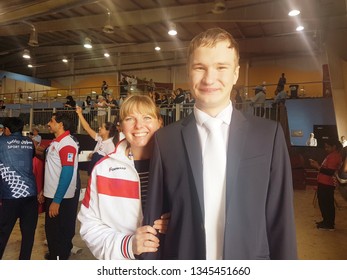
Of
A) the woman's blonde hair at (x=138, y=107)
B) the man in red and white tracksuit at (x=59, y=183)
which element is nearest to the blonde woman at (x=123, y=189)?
the woman's blonde hair at (x=138, y=107)

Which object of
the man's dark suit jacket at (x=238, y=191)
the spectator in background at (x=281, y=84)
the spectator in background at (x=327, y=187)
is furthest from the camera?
the spectator in background at (x=281, y=84)

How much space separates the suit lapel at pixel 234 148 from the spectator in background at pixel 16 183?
1.10 metres

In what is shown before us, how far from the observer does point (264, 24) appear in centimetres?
311

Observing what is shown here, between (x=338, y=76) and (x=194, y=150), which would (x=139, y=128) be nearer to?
(x=194, y=150)

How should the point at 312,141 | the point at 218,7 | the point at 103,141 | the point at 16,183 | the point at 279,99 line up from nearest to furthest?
the point at 16,183 → the point at 103,141 → the point at 218,7 → the point at 312,141 → the point at 279,99

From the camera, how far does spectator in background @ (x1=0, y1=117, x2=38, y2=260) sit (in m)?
1.28

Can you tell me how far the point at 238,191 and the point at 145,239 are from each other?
0.70ft

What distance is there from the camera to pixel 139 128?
60 centimetres

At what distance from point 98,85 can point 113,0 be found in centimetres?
473

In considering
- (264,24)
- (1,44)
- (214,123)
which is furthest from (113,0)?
(1,44)

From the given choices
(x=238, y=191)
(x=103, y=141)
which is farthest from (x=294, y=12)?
(x=238, y=191)

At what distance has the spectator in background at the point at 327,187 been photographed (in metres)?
1.97

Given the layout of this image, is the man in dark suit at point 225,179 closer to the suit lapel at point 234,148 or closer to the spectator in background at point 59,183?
the suit lapel at point 234,148
